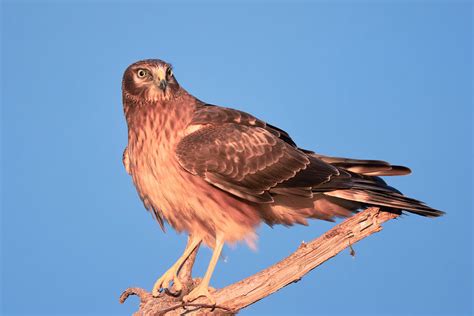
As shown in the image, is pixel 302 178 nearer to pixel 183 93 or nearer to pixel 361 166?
pixel 361 166

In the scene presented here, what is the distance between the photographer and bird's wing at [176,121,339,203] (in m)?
7.15

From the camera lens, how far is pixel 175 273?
7.57 m

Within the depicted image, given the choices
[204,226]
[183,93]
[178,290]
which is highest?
[183,93]

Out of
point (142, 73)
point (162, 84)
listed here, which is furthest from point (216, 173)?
point (142, 73)

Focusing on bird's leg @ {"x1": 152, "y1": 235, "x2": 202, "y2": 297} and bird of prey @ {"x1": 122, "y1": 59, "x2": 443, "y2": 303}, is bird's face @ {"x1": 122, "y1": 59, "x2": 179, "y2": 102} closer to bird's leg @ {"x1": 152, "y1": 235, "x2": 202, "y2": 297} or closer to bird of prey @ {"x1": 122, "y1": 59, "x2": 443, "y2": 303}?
bird of prey @ {"x1": 122, "y1": 59, "x2": 443, "y2": 303}

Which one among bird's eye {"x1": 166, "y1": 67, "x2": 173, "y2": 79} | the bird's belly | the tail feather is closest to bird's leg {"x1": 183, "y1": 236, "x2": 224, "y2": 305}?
the bird's belly

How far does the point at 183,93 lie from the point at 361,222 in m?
2.78

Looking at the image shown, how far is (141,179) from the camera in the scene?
7.46 meters

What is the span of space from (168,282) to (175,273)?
138mm

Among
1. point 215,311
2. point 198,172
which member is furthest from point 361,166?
point 215,311

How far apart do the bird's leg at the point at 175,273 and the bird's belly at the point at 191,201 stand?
346 millimetres

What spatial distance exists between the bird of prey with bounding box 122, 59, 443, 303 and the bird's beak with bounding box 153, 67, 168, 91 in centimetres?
1

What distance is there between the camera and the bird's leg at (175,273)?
7432 millimetres

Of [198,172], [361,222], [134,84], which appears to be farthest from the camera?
[134,84]
